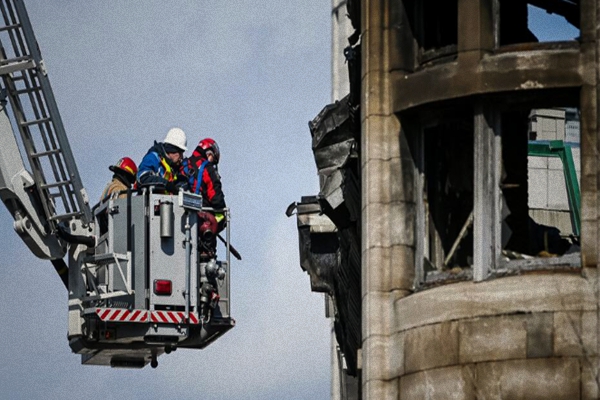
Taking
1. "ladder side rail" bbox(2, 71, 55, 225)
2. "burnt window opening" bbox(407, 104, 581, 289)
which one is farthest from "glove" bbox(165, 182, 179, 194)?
"burnt window opening" bbox(407, 104, 581, 289)

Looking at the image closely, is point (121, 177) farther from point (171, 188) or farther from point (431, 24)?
point (431, 24)

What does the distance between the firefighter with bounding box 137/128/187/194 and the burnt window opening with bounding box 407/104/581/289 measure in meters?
9.66

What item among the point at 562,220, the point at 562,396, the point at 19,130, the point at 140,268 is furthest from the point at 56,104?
the point at 562,396

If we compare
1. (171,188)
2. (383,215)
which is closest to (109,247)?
(171,188)

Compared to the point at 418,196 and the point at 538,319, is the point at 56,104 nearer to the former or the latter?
the point at 418,196

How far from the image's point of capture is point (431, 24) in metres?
24.8

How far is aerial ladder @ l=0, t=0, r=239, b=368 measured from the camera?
1318 inches

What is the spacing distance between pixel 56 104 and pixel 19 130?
0.88 meters

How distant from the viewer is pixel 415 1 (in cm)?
2483

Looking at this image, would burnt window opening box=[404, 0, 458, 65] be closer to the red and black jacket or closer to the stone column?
the stone column

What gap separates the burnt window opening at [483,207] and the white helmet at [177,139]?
10840mm

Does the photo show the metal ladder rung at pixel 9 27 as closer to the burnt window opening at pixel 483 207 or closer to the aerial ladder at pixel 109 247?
the aerial ladder at pixel 109 247

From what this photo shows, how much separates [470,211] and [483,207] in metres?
0.45

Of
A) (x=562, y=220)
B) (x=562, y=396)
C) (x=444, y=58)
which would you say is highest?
(x=444, y=58)
